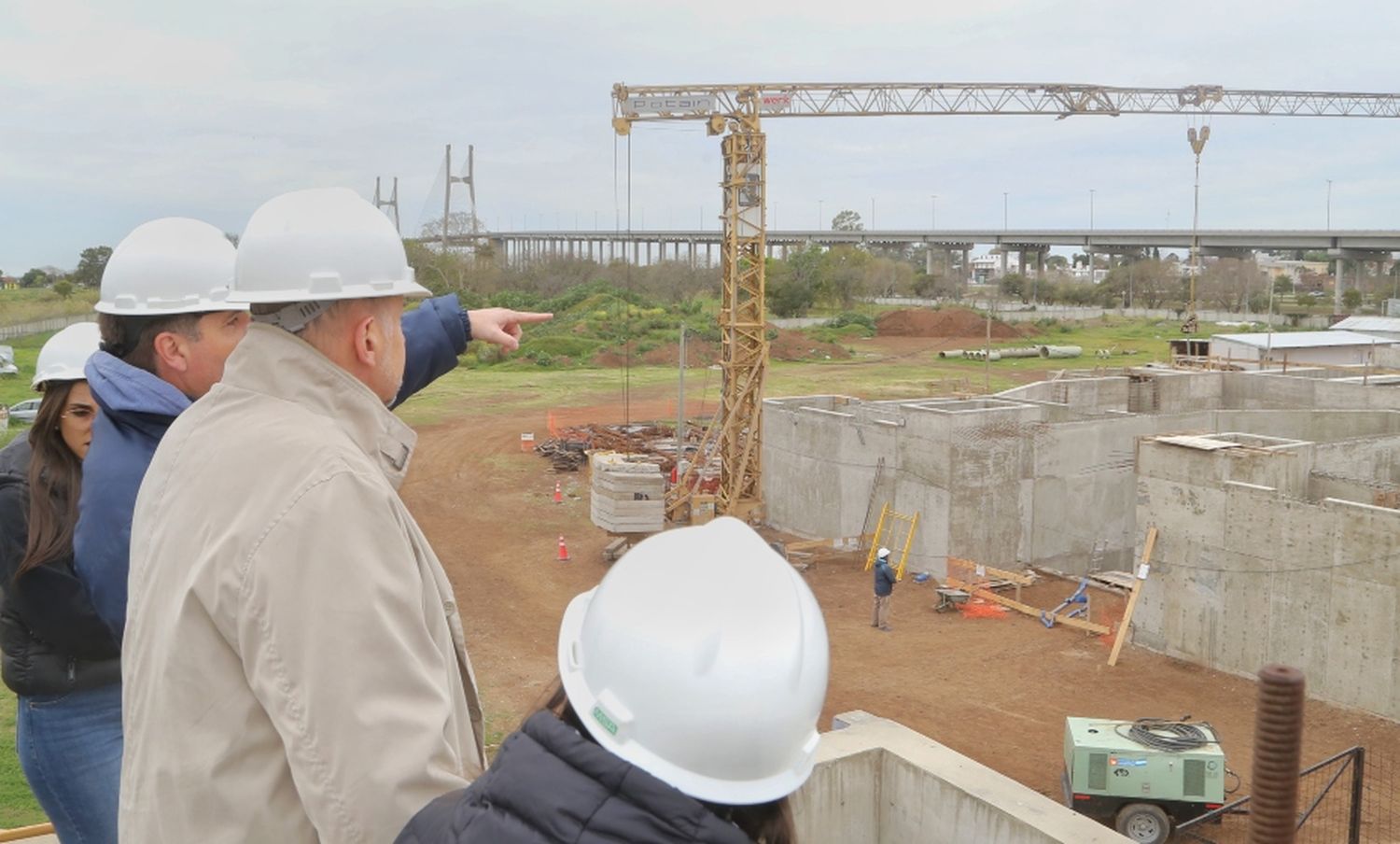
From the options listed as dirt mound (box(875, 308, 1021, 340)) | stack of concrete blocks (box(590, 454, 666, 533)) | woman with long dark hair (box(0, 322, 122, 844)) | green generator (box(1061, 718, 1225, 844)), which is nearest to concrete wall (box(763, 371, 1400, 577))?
stack of concrete blocks (box(590, 454, 666, 533))

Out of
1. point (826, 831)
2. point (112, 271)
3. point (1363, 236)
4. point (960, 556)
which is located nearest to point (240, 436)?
point (112, 271)

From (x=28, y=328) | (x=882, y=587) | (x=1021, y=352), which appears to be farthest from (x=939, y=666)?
(x=28, y=328)

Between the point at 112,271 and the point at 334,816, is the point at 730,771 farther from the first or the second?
the point at 112,271

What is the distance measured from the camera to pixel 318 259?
193 centimetres

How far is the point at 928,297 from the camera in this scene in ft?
270

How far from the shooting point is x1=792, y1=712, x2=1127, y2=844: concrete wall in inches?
266

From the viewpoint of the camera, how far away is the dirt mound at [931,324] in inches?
2206

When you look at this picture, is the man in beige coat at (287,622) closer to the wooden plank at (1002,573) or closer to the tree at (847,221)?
the wooden plank at (1002,573)

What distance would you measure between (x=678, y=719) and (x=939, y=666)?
13.3m

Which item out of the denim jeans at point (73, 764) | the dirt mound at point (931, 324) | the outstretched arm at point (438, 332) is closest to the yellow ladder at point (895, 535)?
the outstretched arm at point (438, 332)

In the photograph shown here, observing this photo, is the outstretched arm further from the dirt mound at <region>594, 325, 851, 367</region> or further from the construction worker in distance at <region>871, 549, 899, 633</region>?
the dirt mound at <region>594, 325, 851, 367</region>

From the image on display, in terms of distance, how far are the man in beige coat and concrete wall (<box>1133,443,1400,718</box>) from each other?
12435mm

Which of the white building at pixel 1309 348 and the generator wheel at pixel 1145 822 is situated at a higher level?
the white building at pixel 1309 348

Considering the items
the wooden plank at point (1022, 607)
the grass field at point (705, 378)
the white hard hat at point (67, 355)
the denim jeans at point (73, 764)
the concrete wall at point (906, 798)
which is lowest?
the wooden plank at point (1022, 607)
